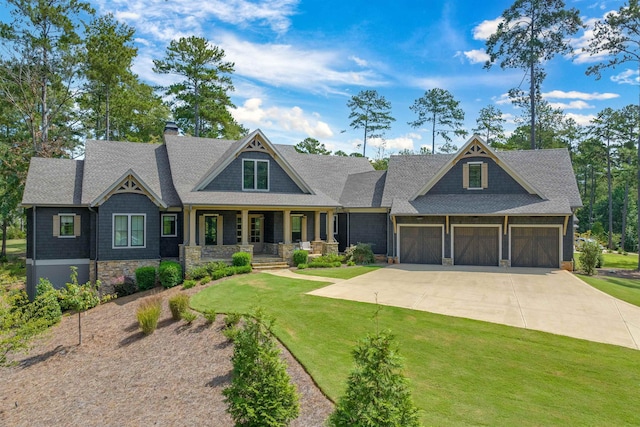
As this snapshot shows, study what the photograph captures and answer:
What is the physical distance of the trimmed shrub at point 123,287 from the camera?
1784 centimetres

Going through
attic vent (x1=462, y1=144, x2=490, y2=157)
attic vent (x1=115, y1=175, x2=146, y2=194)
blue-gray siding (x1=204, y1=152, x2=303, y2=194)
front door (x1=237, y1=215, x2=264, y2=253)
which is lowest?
front door (x1=237, y1=215, x2=264, y2=253)

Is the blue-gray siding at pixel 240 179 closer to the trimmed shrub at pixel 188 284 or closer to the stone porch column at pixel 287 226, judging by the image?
the stone porch column at pixel 287 226

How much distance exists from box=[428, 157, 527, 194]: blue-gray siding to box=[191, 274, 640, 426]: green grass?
12653mm

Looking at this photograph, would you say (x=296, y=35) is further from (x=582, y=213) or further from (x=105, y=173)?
(x=582, y=213)

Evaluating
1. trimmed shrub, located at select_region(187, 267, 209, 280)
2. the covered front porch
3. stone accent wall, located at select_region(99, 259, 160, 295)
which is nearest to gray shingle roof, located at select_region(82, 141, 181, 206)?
the covered front porch

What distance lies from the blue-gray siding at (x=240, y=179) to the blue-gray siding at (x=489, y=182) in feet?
27.6

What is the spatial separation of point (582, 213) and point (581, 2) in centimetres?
3497

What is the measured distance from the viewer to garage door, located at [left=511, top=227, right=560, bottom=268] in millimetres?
19828

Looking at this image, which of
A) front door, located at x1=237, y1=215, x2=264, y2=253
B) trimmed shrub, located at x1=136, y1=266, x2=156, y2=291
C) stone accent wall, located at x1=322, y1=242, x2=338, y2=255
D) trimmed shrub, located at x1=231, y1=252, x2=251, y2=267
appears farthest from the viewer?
front door, located at x1=237, y1=215, x2=264, y2=253

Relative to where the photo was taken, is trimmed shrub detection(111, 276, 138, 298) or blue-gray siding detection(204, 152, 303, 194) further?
blue-gray siding detection(204, 152, 303, 194)

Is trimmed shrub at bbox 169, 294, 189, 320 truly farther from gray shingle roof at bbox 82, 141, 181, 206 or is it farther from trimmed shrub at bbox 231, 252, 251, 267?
gray shingle roof at bbox 82, 141, 181, 206

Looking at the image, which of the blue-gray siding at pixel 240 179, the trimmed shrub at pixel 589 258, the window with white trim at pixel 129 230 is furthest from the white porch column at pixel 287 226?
the trimmed shrub at pixel 589 258

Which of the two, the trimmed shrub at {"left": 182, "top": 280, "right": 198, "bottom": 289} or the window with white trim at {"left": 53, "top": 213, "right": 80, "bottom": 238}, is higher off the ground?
the window with white trim at {"left": 53, "top": 213, "right": 80, "bottom": 238}

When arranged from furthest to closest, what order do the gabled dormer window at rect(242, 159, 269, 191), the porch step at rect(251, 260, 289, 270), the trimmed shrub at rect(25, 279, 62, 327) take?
the gabled dormer window at rect(242, 159, 269, 191)
the porch step at rect(251, 260, 289, 270)
the trimmed shrub at rect(25, 279, 62, 327)
